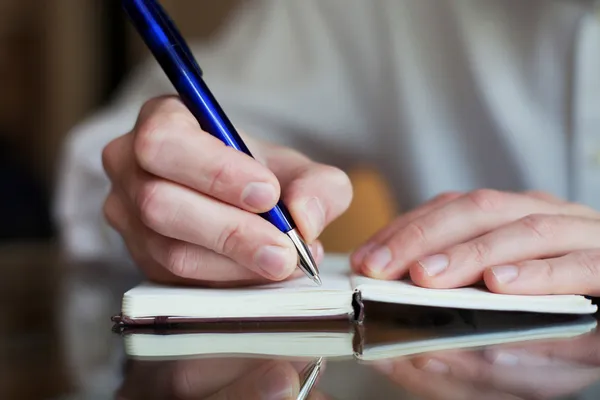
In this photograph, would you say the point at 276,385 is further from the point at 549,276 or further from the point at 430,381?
the point at 549,276

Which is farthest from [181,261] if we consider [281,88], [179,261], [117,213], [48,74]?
[48,74]

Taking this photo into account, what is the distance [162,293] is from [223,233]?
0.16 ft

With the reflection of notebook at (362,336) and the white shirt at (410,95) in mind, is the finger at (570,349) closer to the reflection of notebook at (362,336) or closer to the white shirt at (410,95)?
the reflection of notebook at (362,336)

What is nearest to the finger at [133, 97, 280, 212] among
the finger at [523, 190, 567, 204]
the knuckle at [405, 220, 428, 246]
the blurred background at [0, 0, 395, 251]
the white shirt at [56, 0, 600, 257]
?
the knuckle at [405, 220, 428, 246]

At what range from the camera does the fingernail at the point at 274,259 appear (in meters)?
0.40

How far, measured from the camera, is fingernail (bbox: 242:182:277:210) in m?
0.40

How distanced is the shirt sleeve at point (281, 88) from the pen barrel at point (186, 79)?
1.69 ft

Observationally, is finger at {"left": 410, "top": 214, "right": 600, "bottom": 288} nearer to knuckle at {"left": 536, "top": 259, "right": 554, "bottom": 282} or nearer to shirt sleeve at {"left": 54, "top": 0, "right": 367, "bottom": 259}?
knuckle at {"left": 536, "top": 259, "right": 554, "bottom": 282}

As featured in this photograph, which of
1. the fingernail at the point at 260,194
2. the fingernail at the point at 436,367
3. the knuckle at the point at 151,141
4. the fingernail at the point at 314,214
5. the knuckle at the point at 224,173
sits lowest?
the fingernail at the point at 436,367

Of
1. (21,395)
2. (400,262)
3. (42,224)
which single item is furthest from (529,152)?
(42,224)

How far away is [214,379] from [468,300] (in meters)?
0.16

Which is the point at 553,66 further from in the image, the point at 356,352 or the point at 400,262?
the point at 356,352

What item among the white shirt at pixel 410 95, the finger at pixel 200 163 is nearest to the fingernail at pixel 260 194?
the finger at pixel 200 163

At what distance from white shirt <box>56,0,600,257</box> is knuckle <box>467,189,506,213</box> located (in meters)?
0.40
